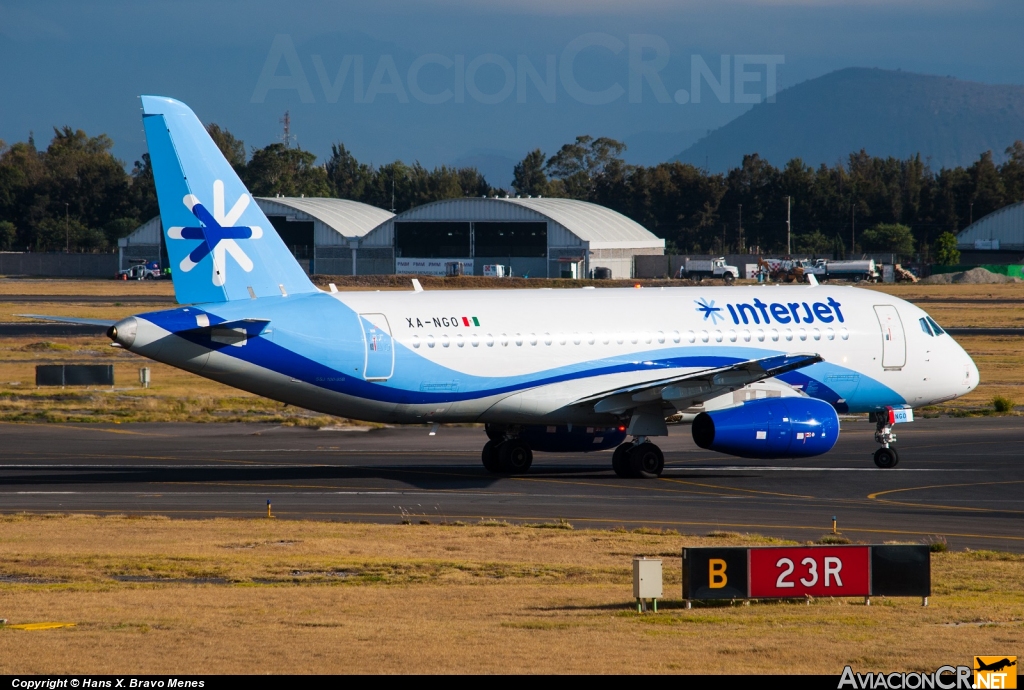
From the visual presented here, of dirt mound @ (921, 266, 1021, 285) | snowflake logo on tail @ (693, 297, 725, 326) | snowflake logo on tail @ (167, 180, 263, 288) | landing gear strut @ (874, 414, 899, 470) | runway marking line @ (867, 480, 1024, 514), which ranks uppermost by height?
dirt mound @ (921, 266, 1021, 285)

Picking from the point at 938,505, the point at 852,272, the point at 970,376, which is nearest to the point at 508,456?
the point at 938,505

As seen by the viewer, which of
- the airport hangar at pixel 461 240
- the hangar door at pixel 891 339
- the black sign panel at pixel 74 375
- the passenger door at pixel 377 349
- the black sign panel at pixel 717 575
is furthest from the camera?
the airport hangar at pixel 461 240

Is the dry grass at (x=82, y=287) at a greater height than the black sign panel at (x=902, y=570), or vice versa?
the dry grass at (x=82, y=287)

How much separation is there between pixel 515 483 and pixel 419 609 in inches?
622

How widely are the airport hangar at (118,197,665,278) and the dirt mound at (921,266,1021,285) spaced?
123 feet

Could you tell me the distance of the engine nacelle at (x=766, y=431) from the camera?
109ft

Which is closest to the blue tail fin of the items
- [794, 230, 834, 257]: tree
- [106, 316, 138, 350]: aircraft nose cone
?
[106, 316, 138, 350]: aircraft nose cone

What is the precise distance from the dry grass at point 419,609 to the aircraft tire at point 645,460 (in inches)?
344

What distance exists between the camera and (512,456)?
3609 cm

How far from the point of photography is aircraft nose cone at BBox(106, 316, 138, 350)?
3005 cm

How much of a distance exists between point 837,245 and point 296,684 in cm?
18517

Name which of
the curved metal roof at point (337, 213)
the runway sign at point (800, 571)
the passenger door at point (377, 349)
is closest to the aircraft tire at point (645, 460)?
the passenger door at point (377, 349)

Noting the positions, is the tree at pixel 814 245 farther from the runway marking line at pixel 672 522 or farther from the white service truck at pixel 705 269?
the runway marking line at pixel 672 522

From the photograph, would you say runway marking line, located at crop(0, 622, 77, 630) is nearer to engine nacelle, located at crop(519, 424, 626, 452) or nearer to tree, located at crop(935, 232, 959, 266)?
engine nacelle, located at crop(519, 424, 626, 452)
